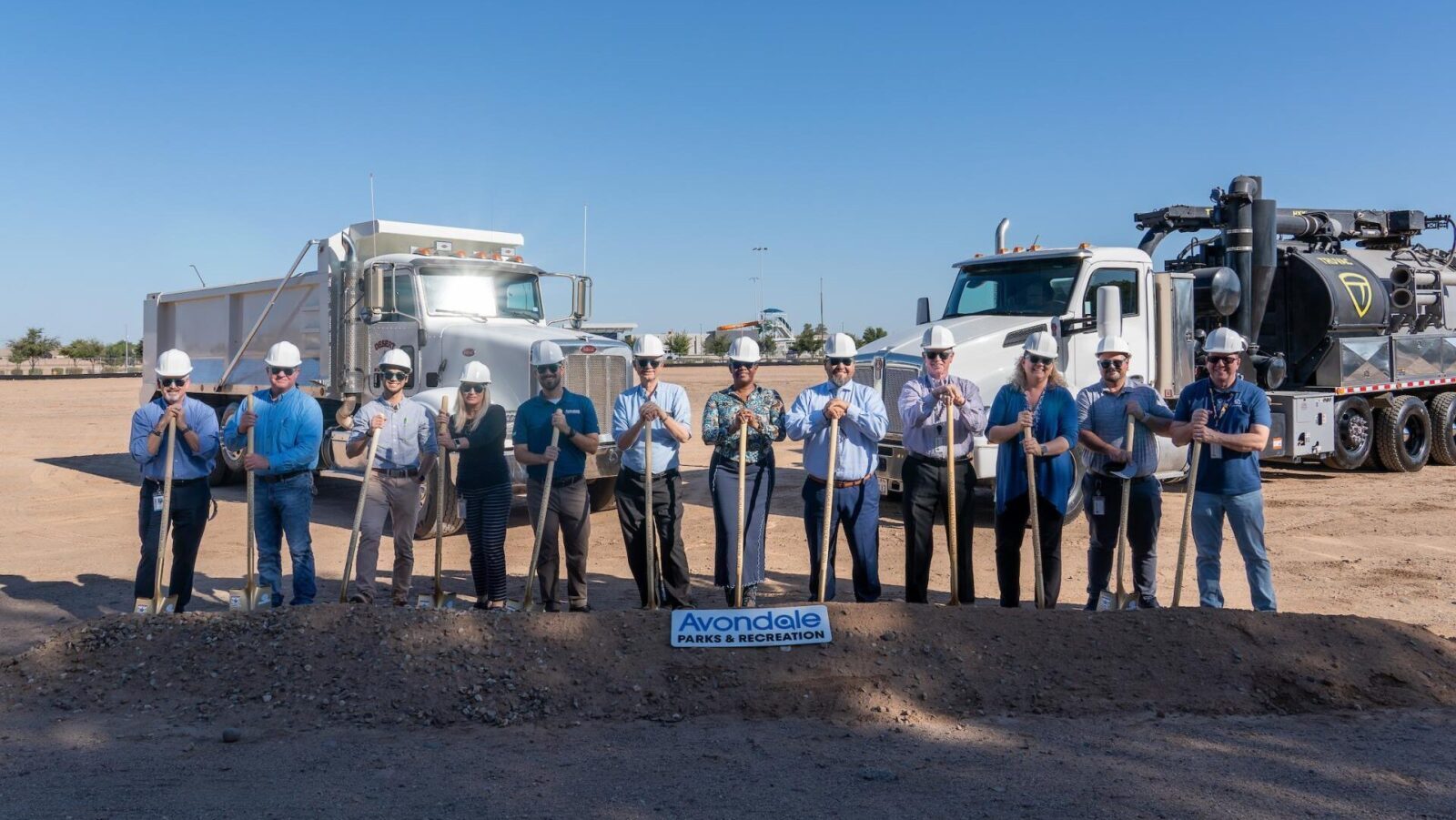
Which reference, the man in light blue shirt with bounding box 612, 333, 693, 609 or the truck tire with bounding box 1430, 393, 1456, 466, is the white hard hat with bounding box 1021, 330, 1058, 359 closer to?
the man in light blue shirt with bounding box 612, 333, 693, 609

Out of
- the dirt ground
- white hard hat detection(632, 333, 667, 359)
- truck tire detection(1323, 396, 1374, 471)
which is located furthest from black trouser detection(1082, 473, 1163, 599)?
truck tire detection(1323, 396, 1374, 471)

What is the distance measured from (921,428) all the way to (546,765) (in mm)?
3283

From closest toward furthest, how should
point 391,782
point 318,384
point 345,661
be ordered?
point 391,782
point 345,661
point 318,384

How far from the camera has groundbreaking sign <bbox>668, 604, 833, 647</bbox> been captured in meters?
5.73

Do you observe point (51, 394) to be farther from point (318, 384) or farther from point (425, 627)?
point (425, 627)

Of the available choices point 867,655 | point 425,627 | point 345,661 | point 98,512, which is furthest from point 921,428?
point 98,512

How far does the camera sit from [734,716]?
210 inches

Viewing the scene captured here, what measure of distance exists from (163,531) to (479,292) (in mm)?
5794

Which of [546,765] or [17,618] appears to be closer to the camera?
[546,765]

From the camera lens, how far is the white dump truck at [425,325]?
11188mm

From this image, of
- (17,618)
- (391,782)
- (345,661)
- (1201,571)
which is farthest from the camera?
(17,618)

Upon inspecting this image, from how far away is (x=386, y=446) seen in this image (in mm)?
7215

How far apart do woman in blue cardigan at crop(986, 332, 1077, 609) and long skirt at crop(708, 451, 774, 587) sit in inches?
56.9

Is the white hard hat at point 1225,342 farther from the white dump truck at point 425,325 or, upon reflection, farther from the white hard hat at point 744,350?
the white dump truck at point 425,325
